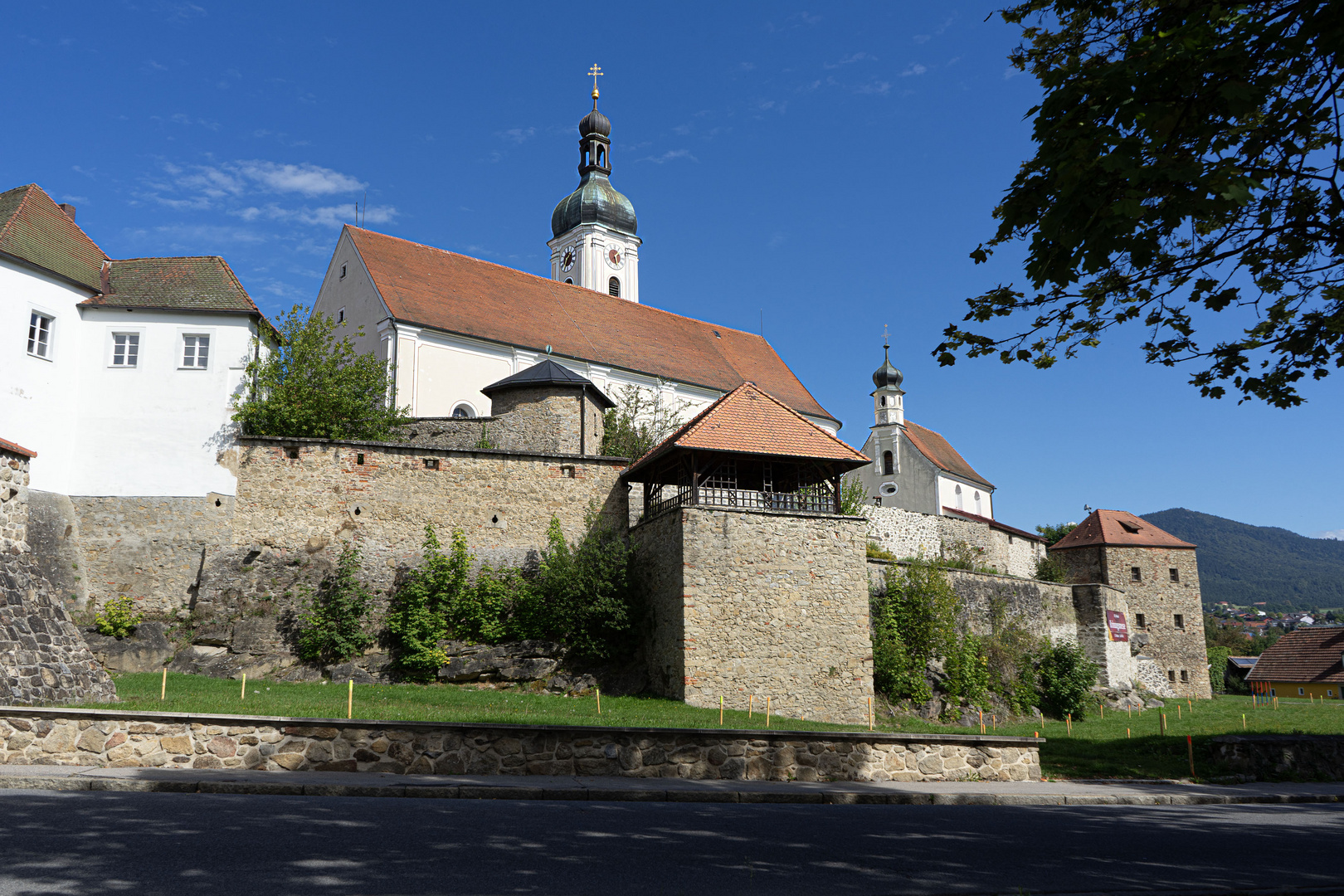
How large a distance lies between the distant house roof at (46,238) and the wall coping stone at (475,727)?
50.2 ft

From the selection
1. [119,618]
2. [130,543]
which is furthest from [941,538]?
[119,618]

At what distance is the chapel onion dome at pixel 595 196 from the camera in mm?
59875

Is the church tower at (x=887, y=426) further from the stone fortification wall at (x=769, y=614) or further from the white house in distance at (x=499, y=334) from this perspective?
the stone fortification wall at (x=769, y=614)

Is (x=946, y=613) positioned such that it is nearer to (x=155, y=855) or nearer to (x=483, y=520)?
(x=483, y=520)

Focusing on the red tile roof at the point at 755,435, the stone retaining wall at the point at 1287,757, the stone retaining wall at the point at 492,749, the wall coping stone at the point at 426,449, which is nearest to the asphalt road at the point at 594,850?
the stone retaining wall at the point at 492,749

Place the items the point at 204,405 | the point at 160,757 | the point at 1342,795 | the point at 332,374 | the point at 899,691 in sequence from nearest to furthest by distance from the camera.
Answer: the point at 160,757 → the point at 1342,795 → the point at 204,405 → the point at 899,691 → the point at 332,374

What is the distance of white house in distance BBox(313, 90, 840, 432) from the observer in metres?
35.2

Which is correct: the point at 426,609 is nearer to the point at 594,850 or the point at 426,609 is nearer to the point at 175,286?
the point at 175,286

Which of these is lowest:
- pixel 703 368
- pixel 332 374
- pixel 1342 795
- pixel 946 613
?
pixel 1342 795

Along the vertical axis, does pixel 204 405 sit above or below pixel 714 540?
above

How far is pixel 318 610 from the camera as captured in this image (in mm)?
21875

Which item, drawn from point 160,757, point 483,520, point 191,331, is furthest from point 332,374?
point 160,757

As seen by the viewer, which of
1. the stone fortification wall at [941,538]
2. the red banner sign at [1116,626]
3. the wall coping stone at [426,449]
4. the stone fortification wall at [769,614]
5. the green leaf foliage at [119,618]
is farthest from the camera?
the stone fortification wall at [941,538]

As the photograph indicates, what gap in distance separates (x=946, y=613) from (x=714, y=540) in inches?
363
